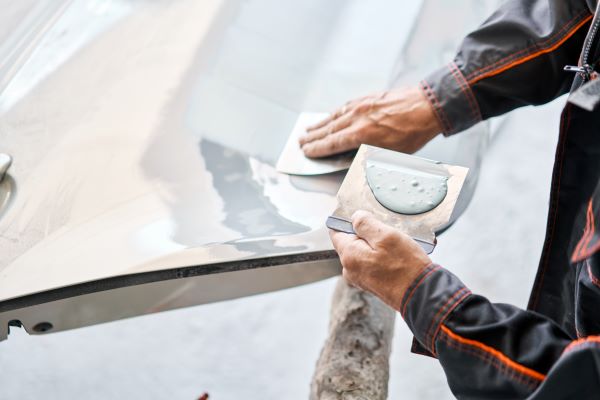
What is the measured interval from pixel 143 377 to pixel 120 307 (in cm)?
62

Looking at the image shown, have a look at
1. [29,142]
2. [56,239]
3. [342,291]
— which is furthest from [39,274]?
[342,291]

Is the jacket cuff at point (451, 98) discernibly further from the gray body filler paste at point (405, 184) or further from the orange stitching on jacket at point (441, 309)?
the orange stitching on jacket at point (441, 309)

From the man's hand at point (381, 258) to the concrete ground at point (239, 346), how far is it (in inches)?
31.8

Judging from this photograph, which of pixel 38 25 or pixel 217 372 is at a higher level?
pixel 38 25

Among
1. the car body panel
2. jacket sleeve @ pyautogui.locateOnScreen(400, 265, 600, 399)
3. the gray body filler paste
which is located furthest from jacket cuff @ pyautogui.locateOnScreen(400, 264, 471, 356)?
the car body panel

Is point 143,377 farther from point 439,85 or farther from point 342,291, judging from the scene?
point 439,85

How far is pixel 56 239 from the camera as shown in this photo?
1.14m

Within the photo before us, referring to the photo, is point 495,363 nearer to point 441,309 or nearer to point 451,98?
point 441,309

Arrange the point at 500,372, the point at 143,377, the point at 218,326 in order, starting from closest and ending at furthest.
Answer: the point at 500,372
the point at 143,377
the point at 218,326

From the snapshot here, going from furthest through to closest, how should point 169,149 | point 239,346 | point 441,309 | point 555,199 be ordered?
1. point 239,346
2. point 169,149
3. point 555,199
4. point 441,309

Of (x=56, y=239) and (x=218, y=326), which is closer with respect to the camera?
(x=56, y=239)

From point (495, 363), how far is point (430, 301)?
0.11 m

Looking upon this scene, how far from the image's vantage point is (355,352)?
1346 millimetres

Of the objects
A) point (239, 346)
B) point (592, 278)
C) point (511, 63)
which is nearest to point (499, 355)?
point (592, 278)
